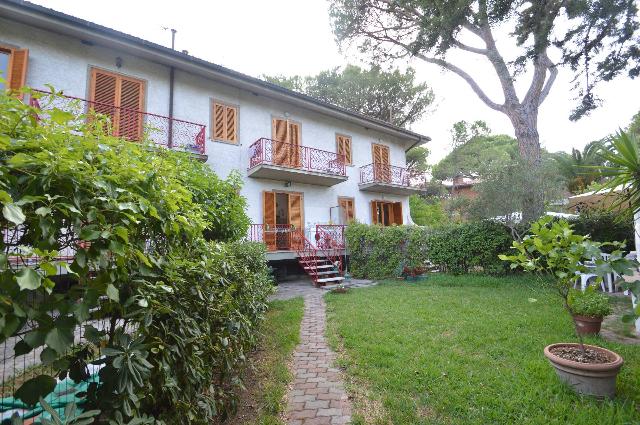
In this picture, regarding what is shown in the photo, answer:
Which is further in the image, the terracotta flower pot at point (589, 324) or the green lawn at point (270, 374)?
the terracotta flower pot at point (589, 324)

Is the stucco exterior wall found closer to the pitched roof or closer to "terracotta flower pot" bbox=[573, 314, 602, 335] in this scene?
the pitched roof

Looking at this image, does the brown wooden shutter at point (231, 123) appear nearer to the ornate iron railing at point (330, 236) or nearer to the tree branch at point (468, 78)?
the ornate iron railing at point (330, 236)

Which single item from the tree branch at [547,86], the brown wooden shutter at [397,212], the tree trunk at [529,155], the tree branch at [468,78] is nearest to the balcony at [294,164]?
the brown wooden shutter at [397,212]

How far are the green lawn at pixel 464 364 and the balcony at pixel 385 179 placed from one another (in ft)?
28.4

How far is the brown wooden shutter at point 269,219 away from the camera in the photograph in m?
11.7

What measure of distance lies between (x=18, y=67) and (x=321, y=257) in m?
9.99

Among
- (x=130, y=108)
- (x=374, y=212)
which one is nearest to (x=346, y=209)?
(x=374, y=212)

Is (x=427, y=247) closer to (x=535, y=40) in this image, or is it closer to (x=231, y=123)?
(x=535, y=40)

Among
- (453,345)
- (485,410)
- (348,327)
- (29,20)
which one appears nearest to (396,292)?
(348,327)

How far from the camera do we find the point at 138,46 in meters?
8.98

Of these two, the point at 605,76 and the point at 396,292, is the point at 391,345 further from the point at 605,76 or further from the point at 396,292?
the point at 605,76

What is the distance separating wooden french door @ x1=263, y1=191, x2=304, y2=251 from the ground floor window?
4.78m

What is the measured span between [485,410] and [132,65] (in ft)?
38.1

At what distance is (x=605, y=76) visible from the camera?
8211 mm
